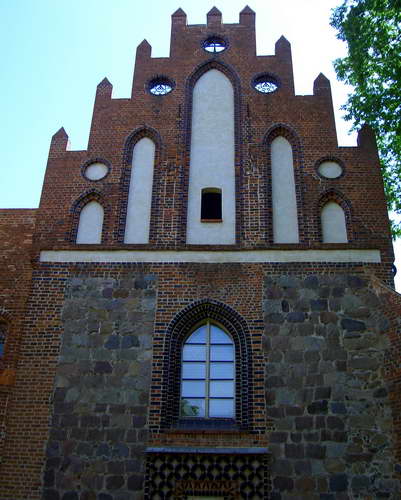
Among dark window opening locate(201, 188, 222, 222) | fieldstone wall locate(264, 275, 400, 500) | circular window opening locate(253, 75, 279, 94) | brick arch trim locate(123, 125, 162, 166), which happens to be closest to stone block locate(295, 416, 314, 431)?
fieldstone wall locate(264, 275, 400, 500)

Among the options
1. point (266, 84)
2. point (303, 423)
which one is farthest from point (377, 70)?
point (303, 423)

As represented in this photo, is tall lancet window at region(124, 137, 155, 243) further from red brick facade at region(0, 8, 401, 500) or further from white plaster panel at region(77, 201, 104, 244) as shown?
white plaster panel at region(77, 201, 104, 244)

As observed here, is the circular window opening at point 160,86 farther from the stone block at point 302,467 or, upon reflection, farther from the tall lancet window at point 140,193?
the stone block at point 302,467

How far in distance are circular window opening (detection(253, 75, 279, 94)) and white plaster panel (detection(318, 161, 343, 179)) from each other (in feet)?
8.03

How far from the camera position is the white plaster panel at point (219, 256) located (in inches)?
505

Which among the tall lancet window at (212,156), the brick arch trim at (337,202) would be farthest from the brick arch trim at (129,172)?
the brick arch trim at (337,202)

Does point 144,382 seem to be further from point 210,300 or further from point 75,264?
point 75,264

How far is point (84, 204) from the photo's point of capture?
13.9 m

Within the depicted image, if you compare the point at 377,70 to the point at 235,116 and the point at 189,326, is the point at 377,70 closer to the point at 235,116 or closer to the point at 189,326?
the point at 235,116

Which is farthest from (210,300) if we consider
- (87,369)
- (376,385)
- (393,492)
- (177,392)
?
(393,492)

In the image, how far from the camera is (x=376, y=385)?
1146 centimetres

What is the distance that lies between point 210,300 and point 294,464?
11.6ft

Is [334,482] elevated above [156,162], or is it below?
below

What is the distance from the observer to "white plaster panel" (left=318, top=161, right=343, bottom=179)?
13812mm
